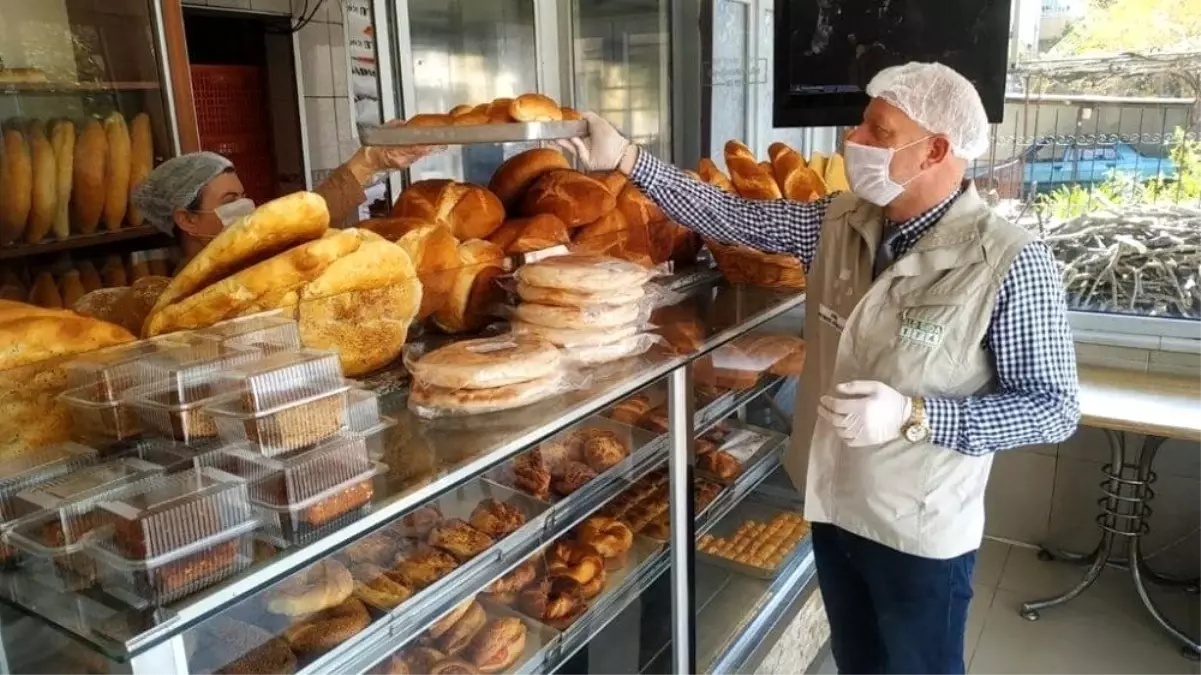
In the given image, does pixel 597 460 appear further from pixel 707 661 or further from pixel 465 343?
pixel 707 661

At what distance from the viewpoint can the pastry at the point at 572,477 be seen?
5.50 feet

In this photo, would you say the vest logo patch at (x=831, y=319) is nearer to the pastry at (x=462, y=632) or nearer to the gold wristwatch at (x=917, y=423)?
the gold wristwatch at (x=917, y=423)

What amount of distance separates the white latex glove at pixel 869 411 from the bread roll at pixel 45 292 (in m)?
2.21

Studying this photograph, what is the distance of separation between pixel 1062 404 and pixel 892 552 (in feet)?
1.53

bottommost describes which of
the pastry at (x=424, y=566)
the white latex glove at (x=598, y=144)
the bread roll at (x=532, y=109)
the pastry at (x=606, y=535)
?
the pastry at (x=606, y=535)

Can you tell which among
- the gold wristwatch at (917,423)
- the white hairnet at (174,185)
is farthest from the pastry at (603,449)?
the white hairnet at (174,185)

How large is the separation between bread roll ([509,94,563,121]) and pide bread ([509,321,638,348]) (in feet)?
1.24

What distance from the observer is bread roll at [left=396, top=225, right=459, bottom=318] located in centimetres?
157

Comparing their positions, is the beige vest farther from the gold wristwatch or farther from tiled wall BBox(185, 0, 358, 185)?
tiled wall BBox(185, 0, 358, 185)

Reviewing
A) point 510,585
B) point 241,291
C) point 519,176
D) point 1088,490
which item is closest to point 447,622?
point 510,585

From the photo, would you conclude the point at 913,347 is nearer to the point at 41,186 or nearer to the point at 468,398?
the point at 468,398

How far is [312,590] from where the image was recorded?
4.10 ft

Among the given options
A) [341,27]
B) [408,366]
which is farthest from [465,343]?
[341,27]

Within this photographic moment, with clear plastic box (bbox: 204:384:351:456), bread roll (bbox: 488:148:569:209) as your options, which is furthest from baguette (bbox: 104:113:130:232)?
clear plastic box (bbox: 204:384:351:456)
